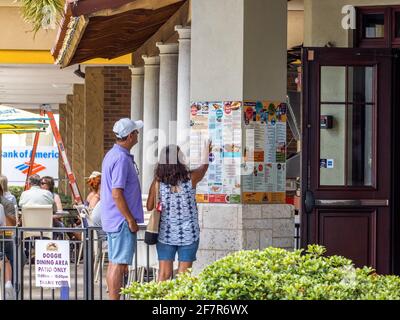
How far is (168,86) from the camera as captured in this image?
15.1m

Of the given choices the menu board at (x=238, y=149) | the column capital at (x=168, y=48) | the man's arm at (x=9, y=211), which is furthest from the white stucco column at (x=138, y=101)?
the menu board at (x=238, y=149)

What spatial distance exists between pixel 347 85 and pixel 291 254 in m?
5.42

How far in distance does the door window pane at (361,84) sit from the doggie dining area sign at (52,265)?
10.7 feet

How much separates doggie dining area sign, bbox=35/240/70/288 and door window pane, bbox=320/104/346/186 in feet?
8.97

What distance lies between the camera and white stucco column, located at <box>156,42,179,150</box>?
49.4 ft

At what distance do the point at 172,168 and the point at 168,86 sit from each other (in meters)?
5.64

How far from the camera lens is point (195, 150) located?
10602 millimetres

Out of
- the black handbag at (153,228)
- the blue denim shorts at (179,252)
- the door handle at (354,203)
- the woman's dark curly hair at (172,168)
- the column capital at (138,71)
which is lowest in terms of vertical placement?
the blue denim shorts at (179,252)

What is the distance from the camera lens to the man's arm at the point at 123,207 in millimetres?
9469

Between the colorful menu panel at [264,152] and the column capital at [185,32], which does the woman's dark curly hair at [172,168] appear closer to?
the colorful menu panel at [264,152]

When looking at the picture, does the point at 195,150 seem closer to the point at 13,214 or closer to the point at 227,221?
the point at 227,221

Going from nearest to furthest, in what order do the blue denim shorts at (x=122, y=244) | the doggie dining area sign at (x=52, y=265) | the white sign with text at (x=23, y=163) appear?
1. the blue denim shorts at (x=122, y=244)
2. the doggie dining area sign at (x=52, y=265)
3. the white sign with text at (x=23, y=163)

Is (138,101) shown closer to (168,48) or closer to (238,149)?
(168,48)
